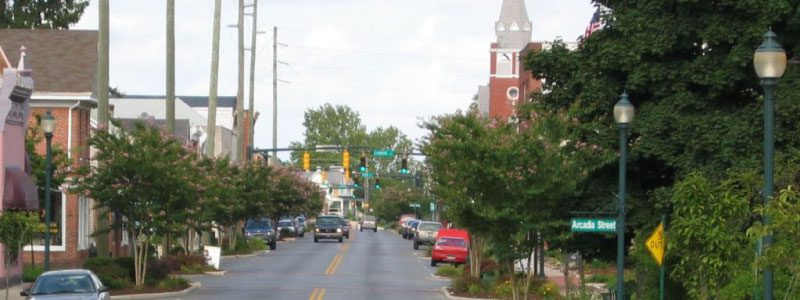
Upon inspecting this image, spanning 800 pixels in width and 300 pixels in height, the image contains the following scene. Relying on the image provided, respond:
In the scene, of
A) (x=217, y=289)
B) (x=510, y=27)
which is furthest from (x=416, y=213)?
(x=217, y=289)

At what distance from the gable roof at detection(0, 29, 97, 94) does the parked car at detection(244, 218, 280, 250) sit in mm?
27728

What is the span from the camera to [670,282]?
27828 millimetres

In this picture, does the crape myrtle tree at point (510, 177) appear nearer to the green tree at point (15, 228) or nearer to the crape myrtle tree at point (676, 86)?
the crape myrtle tree at point (676, 86)

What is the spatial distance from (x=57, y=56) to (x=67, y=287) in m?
28.1

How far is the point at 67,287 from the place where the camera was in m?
25.6

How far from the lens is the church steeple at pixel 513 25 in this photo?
124 metres

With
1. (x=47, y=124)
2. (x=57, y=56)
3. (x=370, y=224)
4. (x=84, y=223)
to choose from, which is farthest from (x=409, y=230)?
(x=47, y=124)

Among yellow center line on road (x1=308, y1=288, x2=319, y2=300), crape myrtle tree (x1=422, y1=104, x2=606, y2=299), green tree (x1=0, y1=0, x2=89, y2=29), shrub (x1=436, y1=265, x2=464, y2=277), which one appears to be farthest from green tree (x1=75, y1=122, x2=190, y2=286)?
green tree (x1=0, y1=0, x2=89, y2=29)

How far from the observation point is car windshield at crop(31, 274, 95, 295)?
25.4 meters

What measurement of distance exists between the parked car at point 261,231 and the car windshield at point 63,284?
5274 cm

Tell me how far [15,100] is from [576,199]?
17254 millimetres

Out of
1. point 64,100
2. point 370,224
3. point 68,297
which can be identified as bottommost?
point 370,224

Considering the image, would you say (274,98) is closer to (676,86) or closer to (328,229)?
(328,229)

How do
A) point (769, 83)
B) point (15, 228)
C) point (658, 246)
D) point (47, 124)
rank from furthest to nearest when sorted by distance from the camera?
point (47, 124)
point (15, 228)
point (658, 246)
point (769, 83)
